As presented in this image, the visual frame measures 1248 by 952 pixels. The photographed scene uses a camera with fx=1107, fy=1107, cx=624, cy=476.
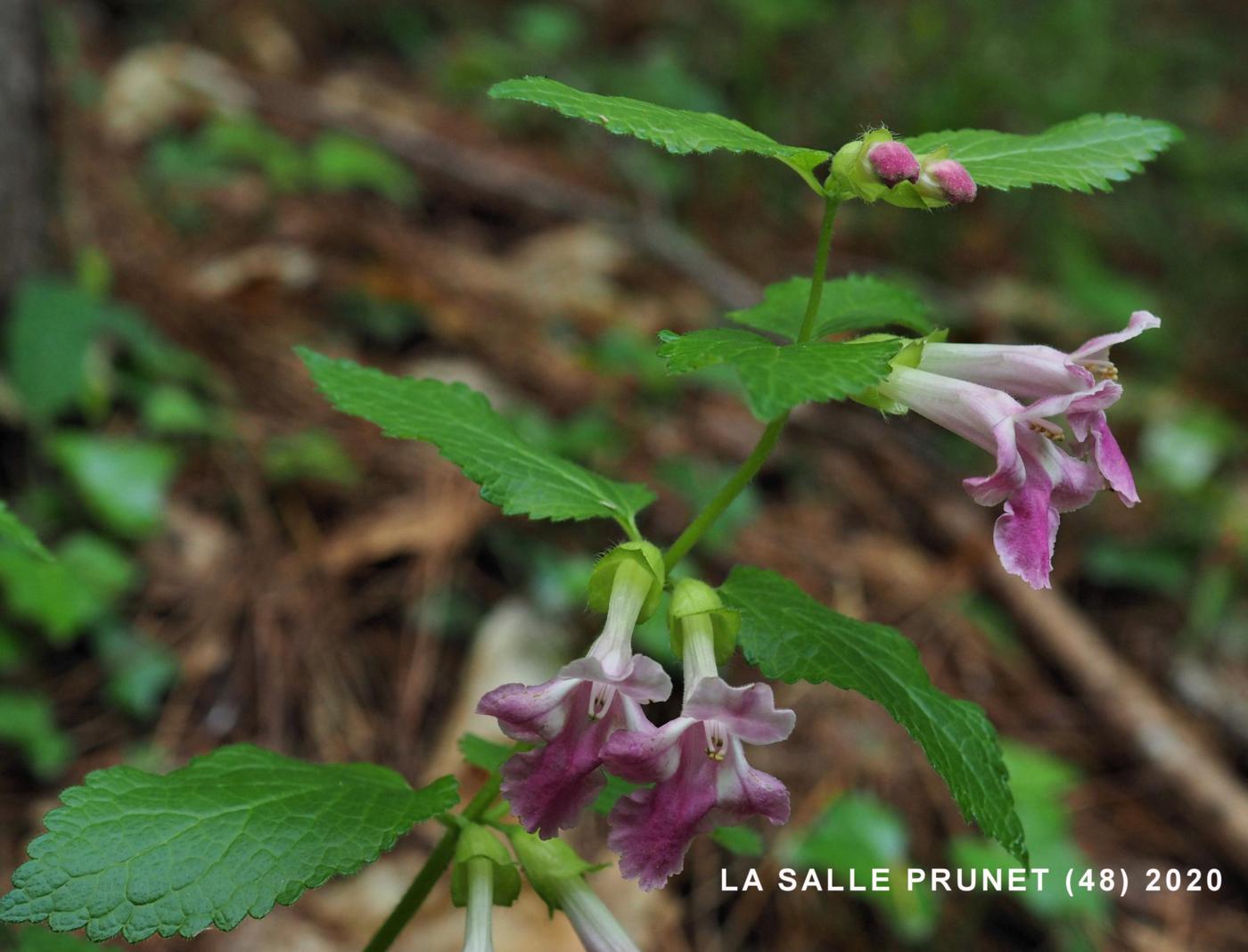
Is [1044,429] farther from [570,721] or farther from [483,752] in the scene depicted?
[483,752]

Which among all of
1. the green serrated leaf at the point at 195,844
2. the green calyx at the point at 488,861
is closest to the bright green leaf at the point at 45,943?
the green serrated leaf at the point at 195,844

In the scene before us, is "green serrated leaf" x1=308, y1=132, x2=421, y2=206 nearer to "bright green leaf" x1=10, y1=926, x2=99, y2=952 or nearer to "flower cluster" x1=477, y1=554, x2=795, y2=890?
"bright green leaf" x1=10, y1=926, x2=99, y2=952

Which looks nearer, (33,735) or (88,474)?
(33,735)

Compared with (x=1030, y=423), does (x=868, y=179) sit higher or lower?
higher

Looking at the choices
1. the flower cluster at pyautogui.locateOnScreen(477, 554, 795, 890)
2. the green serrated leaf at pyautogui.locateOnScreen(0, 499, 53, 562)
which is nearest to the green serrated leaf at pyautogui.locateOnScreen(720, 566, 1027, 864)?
the flower cluster at pyautogui.locateOnScreen(477, 554, 795, 890)

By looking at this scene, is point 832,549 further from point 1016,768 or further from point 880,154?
point 880,154

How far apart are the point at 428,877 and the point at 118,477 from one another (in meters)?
2.05

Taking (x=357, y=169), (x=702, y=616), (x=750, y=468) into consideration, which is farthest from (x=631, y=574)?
(x=357, y=169)

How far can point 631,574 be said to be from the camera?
4.31 ft

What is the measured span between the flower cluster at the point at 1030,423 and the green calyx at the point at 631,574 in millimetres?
343

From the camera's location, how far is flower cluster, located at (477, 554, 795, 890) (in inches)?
44.2

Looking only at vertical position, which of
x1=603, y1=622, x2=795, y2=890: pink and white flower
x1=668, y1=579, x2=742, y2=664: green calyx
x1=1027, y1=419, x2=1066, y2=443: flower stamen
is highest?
x1=1027, y1=419, x2=1066, y2=443: flower stamen

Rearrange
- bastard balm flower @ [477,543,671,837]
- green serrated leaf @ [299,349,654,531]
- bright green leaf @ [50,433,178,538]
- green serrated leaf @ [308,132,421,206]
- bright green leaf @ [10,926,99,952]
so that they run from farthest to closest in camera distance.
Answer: green serrated leaf @ [308,132,421,206], bright green leaf @ [50,433,178,538], bright green leaf @ [10,926,99,952], green serrated leaf @ [299,349,654,531], bastard balm flower @ [477,543,671,837]

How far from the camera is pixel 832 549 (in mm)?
3875
